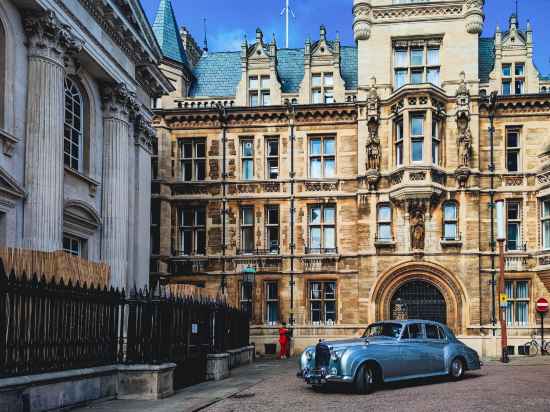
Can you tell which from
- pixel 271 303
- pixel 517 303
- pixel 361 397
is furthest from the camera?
pixel 271 303

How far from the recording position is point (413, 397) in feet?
50.5

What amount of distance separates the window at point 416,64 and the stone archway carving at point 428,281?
8.35m

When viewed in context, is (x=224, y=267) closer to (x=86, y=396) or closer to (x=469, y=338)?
(x=469, y=338)

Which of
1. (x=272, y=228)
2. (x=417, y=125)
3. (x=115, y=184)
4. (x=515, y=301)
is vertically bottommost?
(x=515, y=301)

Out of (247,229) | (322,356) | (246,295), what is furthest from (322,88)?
(322,356)

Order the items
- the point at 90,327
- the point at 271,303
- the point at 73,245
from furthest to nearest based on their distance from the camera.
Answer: the point at 271,303 → the point at 73,245 → the point at 90,327

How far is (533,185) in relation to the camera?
32750 millimetres

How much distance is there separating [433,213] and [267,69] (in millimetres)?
10493

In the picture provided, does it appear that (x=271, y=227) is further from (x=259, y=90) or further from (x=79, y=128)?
(x=79, y=128)

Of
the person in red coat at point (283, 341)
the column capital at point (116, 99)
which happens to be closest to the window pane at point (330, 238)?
the person in red coat at point (283, 341)

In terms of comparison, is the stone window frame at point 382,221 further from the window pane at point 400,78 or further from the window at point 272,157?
the window pane at point 400,78

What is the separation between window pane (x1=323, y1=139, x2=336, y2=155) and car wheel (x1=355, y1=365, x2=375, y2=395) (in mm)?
19043

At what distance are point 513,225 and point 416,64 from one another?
8.45m

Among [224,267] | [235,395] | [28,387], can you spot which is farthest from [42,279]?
[224,267]
